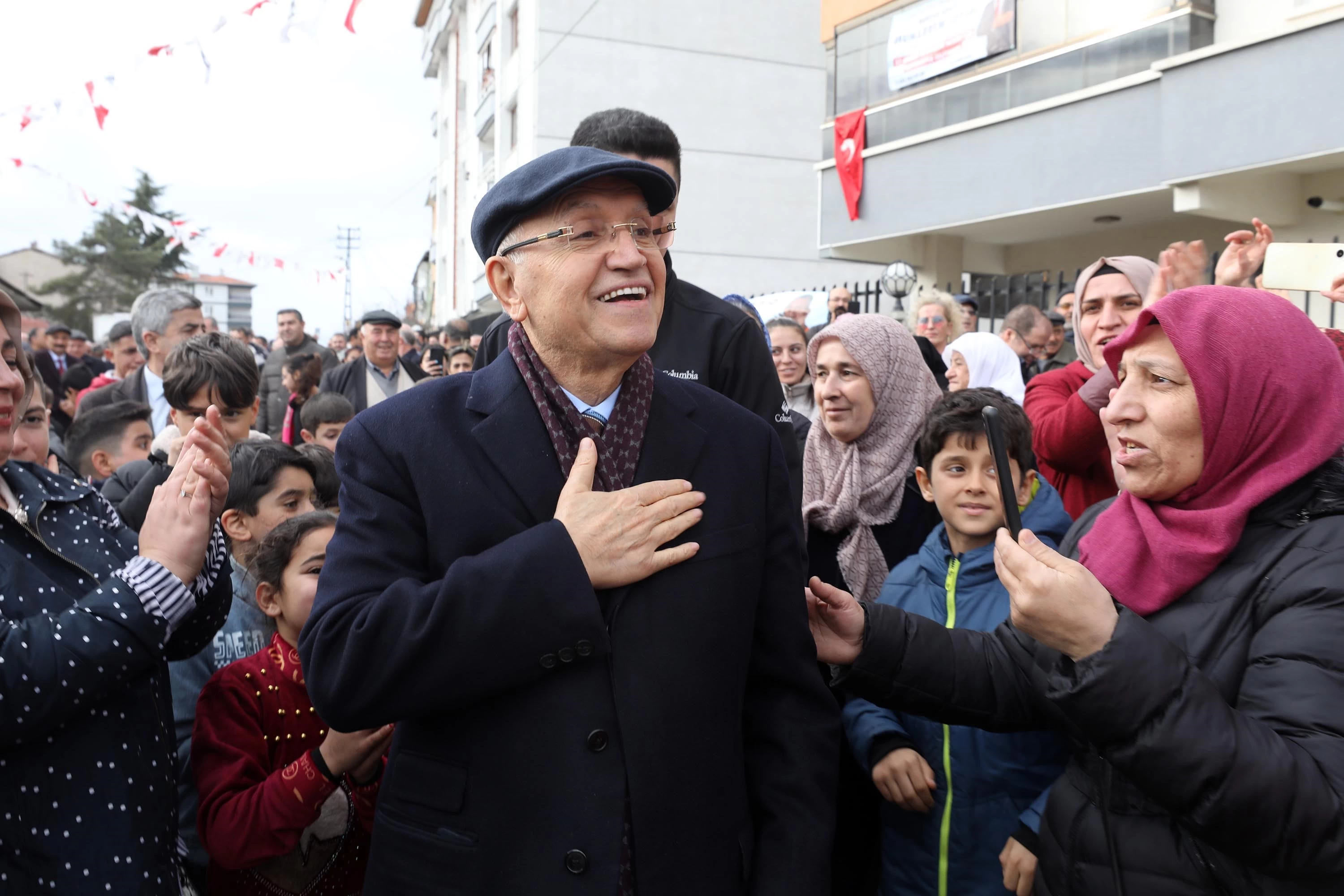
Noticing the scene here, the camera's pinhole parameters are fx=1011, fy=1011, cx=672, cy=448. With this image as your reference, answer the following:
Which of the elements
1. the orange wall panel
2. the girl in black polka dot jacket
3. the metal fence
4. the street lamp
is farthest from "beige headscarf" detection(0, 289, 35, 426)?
the orange wall panel

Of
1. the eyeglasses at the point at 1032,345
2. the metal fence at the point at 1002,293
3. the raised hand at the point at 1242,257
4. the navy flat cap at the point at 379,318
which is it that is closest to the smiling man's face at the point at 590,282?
the raised hand at the point at 1242,257

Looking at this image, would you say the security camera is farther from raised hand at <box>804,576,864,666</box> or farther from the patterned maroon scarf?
the patterned maroon scarf

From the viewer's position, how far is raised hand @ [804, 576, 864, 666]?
229 cm

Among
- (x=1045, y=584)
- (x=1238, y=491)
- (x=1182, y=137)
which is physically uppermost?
(x=1182, y=137)

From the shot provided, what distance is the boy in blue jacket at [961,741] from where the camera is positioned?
2.54 metres

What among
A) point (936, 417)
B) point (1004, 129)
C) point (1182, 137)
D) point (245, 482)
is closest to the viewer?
point (936, 417)

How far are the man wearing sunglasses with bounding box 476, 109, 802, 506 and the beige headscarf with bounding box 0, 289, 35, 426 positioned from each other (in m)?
1.06

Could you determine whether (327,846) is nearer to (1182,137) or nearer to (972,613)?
(972,613)

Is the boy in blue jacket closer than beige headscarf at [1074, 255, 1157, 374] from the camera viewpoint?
Yes

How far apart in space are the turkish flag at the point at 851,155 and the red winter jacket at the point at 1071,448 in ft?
42.1

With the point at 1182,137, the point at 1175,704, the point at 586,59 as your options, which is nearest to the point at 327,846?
the point at 1175,704

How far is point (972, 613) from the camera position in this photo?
2742mm

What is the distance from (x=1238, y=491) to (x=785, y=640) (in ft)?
2.85

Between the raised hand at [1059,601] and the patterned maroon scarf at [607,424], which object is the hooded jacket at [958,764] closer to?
the raised hand at [1059,601]
